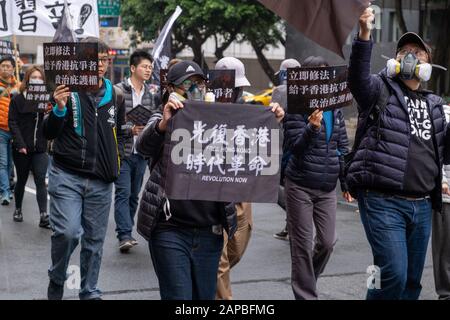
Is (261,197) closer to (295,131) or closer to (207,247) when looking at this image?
(207,247)

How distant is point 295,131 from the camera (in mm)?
6613

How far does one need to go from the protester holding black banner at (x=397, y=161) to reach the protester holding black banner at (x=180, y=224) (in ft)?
2.79

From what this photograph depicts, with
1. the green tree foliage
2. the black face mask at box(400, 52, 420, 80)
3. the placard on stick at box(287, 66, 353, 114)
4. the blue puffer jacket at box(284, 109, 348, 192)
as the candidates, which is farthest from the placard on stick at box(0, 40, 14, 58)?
the green tree foliage

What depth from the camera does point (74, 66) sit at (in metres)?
5.75

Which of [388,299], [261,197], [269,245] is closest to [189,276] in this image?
[261,197]

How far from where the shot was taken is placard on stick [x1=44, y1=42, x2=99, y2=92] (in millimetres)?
5742

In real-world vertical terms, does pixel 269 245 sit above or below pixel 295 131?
below

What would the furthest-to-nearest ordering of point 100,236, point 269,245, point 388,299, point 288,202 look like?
1. point 269,245
2. point 288,202
3. point 100,236
4. point 388,299

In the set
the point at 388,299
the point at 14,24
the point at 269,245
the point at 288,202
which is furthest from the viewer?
the point at 14,24

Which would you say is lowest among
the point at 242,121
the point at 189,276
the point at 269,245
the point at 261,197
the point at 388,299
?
the point at 269,245

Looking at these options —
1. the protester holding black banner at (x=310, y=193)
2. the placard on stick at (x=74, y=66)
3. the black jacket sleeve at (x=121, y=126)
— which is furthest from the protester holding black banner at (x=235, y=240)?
the placard on stick at (x=74, y=66)

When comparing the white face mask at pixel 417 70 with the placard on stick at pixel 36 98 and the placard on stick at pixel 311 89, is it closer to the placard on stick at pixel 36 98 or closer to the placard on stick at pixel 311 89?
the placard on stick at pixel 311 89

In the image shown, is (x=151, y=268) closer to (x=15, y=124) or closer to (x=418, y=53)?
(x=15, y=124)

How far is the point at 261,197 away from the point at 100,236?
1.99 metres
